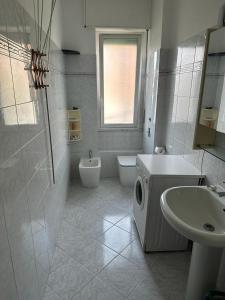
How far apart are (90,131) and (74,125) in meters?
0.31

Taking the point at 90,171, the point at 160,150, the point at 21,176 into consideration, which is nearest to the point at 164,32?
the point at 160,150

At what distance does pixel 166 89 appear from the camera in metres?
2.65

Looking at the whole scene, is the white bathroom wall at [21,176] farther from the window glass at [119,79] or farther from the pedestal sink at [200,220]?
the window glass at [119,79]

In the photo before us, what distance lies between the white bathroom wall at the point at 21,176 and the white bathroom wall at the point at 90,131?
60.1 inches

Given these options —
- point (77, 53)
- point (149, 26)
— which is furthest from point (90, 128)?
point (149, 26)

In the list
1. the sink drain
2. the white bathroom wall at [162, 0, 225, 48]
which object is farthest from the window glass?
the sink drain

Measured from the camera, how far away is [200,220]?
143cm

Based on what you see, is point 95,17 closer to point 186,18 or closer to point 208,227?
point 186,18

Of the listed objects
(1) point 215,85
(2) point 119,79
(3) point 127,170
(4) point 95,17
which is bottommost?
(3) point 127,170

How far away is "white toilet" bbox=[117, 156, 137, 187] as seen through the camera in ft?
10.3

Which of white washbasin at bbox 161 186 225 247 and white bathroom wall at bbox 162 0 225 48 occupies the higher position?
white bathroom wall at bbox 162 0 225 48

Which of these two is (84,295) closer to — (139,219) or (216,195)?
(139,219)

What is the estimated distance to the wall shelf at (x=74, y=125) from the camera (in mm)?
3082

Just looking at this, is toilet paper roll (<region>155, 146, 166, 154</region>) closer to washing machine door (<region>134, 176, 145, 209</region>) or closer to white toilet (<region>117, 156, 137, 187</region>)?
white toilet (<region>117, 156, 137, 187</region>)
